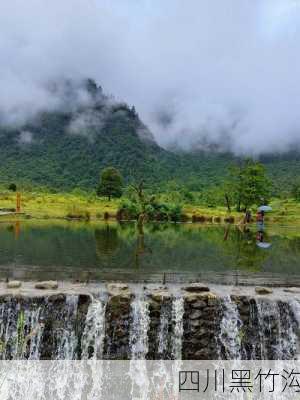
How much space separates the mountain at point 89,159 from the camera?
151m

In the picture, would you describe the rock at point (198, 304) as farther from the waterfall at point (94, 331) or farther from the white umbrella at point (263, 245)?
the white umbrella at point (263, 245)

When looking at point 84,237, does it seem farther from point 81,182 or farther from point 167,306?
point 81,182

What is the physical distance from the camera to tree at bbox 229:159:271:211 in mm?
71125

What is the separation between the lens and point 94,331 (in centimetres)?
1678

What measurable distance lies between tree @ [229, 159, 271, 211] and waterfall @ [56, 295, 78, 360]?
57.6 meters

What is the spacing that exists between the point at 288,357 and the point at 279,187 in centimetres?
11757

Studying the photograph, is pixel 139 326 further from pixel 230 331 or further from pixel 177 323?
pixel 230 331

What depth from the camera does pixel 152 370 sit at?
1652 centimetres

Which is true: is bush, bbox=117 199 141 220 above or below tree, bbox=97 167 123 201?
below

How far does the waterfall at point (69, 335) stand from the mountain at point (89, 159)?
401 feet

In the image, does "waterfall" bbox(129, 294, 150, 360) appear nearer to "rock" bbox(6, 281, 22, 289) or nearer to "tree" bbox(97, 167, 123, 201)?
"rock" bbox(6, 281, 22, 289)

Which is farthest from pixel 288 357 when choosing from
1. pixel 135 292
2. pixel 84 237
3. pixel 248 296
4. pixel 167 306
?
pixel 84 237

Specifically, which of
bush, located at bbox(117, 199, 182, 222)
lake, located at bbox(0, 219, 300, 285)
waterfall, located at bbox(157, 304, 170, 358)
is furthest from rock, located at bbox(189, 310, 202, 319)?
bush, located at bbox(117, 199, 182, 222)

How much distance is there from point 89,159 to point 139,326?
157m
